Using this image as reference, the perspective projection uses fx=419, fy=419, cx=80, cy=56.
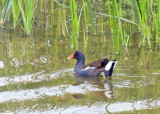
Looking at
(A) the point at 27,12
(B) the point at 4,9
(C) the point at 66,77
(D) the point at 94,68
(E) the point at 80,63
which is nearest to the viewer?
(C) the point at 66,77

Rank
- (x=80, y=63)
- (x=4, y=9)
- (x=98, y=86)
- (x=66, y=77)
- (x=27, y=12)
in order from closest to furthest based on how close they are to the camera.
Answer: (x=98, y=86) < (x=66, y=77) < (x=80, y=63) < (x=27, y=12) < (x=4, y=9)

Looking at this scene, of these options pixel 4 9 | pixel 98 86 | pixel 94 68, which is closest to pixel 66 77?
pixel 94 68

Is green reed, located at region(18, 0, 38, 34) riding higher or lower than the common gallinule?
higher

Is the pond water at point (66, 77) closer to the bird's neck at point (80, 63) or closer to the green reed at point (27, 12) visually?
the bird's neck at point (80, 63)

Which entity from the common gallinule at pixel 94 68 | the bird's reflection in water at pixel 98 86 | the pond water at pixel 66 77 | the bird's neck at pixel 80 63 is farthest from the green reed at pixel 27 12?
the bird's reflection in water at pixel 98 86

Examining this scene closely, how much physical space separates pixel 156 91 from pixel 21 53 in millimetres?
3086

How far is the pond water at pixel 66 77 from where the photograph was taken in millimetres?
5262

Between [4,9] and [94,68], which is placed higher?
[4,9]

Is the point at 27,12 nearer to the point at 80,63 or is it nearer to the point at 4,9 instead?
the point at 4,9

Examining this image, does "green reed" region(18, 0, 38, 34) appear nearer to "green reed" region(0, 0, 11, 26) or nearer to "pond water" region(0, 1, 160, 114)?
"pond water" region(0, 1, 160, 114)

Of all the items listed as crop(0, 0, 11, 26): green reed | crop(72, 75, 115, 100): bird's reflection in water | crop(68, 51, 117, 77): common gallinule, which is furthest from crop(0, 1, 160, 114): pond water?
crop(0, 0, 11, 26): green reed

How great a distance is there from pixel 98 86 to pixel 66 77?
26.3 inches

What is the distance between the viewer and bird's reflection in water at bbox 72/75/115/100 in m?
5.75

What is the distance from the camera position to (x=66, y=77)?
677cm
